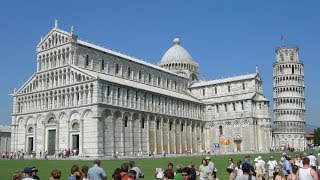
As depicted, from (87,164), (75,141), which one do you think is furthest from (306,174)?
(75,141)

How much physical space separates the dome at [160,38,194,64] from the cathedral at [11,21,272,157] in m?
6.80

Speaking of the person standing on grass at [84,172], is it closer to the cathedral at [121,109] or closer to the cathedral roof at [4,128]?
the cathedral at [121,109]

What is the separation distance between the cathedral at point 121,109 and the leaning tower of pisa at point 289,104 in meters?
20.0

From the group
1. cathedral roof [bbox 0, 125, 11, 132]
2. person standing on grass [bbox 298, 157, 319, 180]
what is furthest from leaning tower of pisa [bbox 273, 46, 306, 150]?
person standing on grass [bbox 298, 157, 319, 180]


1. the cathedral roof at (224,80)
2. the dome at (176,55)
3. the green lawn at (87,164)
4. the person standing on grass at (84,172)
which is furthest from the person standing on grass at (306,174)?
the dome at (176,55)

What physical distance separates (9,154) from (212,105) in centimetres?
3861

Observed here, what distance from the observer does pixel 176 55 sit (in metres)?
85.0

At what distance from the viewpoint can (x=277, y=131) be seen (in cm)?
9319

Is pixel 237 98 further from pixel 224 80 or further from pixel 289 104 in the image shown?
pixel 289 104

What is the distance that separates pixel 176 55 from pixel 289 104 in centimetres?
3116

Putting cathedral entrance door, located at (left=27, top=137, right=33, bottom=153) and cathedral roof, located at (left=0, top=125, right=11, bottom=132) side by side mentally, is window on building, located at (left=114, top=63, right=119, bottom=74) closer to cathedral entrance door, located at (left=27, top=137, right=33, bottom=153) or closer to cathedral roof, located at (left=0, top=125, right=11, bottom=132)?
cathedral entrance door, located at (left=27, top=137, right=33, bottom=153)

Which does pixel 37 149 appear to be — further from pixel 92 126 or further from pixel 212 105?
pixel 212 105

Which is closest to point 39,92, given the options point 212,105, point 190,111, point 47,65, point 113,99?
point 47,65

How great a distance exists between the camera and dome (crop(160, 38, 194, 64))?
3324 inches
